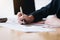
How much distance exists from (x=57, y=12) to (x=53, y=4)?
0.31ft

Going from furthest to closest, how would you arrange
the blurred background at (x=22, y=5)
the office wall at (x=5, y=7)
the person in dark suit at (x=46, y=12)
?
the office wall at (x=5, y=7), the blurred background at (x=22, y=5), the person in dark suit at (x=46, y=12)

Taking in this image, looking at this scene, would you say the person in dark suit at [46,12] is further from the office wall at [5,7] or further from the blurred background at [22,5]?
the office wall at [5,7]

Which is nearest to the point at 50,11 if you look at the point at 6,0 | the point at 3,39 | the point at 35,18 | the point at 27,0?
the point at 35,18

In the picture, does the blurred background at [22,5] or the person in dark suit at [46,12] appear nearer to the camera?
the person in dark suit at [46,12]

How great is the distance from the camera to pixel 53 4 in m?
1.21

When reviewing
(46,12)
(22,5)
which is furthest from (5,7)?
(46,12)

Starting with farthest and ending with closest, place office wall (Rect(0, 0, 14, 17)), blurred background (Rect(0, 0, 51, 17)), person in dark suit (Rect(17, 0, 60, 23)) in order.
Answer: office wall (Rect(0, 0, 14, 17)) → blurred background (Rect(0, 0, 51, 17)) → person in dark suit (Rect(17, 0, 60, 23))

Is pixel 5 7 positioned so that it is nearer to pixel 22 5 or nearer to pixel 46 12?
pixel 22 5

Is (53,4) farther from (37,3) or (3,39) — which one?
(37,3)

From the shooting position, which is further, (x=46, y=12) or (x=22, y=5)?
(x=22, y=5)

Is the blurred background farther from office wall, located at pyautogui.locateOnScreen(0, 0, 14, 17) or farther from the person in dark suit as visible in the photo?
the person in dark suit

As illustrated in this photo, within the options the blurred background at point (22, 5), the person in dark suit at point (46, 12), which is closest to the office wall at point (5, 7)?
the blurred background at point (22, 5)

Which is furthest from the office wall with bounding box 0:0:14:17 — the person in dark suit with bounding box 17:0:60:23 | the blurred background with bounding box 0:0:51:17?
the person in dark suit with bounding box 17:0:60:23

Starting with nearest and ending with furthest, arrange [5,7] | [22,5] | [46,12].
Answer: [46,12] < [22,5] < [5,7]
